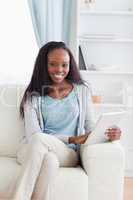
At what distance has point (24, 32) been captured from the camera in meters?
4.19

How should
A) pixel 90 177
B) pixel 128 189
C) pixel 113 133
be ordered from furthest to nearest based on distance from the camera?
pixel 128 189 → pixel 113 133 → pixel 90 177

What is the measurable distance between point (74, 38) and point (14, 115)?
122 centimetres

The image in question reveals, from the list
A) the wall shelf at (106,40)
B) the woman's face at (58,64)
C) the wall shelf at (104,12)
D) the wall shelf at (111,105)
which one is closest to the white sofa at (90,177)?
the woman's face at (58,64)

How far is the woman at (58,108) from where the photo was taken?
2.82 m

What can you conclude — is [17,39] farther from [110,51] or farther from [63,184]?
[63,184]

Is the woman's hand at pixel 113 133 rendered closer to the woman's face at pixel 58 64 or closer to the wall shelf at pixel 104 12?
A: the woman's face at pixel 58 64

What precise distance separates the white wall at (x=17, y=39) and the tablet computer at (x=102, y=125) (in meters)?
1.45

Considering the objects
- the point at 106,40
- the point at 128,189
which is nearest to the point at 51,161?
the point at 128,189

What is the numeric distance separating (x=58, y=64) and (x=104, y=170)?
75cm

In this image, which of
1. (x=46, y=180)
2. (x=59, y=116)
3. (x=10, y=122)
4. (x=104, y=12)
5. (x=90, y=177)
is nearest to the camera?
(x=46, y=180)

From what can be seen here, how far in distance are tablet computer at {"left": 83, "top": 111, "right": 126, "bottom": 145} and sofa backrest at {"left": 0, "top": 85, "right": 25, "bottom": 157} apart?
511 millimetres

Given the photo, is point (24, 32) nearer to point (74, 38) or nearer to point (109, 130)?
point (74, 38)

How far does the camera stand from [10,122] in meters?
3.12

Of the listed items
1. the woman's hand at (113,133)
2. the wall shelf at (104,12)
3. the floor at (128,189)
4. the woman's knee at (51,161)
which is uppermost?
the wall shelf at (104,12)
